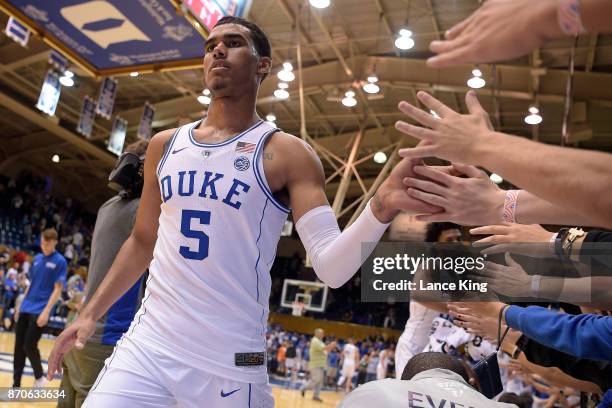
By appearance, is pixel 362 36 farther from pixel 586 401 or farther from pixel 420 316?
pixel 586 401

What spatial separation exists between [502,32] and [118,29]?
651 centimetres

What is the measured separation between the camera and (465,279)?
309cm

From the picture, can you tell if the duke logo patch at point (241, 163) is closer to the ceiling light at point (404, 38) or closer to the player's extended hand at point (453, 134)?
the player's extended hand at point (453, 134)

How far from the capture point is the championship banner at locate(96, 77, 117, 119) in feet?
47.6

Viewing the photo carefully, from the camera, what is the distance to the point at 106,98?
48.4 ft

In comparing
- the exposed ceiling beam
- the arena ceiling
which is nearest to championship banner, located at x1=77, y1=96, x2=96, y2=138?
the arena ceiling

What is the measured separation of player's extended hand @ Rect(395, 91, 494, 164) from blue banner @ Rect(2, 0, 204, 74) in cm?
547

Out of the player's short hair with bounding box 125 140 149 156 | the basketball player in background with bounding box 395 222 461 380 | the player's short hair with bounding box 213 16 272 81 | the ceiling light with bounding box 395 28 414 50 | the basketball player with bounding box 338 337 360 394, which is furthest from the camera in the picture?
the basketball player with bounding box 338 337 360 394

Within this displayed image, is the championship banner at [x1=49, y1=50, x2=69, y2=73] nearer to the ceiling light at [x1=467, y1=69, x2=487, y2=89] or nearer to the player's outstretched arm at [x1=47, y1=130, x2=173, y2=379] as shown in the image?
the ceiling light at [x1=467, y1=69, x2=487, y2=89]

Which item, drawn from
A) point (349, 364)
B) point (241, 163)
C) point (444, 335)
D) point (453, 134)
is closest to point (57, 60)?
point (349, 364)

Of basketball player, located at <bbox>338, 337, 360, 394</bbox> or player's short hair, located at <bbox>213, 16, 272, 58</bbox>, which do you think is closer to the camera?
player's short hair, located at <bbox>213, 16, 272, 58</bbox>

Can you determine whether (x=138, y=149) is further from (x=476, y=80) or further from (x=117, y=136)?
(x=117, y=136)

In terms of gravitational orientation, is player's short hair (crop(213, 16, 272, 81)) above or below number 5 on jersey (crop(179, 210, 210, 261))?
above

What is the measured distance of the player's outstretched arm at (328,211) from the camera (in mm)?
1952
